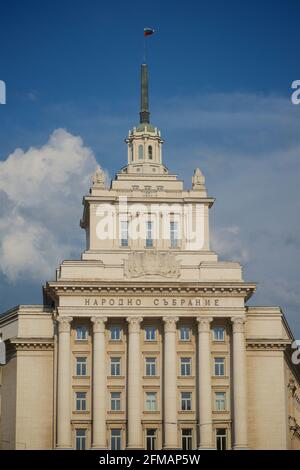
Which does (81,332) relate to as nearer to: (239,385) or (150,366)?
(150,366)

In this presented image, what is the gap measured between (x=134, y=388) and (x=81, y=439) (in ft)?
20.0

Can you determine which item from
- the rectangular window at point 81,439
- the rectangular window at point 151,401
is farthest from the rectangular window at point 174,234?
the rectangular window at point 81,439

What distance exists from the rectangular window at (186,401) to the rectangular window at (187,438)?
1853mm

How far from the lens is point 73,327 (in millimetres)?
136375

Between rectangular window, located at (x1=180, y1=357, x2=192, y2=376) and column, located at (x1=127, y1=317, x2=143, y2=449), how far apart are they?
Answer: 3.73 meters

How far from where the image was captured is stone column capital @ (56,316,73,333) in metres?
135

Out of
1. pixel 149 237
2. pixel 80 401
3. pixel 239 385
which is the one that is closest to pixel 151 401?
pixel 80 401

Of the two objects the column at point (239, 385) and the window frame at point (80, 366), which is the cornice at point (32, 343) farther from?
the column at point (239, 385)

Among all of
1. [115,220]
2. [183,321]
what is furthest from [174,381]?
[115,220]

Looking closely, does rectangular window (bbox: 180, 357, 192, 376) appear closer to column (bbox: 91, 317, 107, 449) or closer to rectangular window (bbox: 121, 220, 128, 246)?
column (bbox: 91, 317, 107, 449)

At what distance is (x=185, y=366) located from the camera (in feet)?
447

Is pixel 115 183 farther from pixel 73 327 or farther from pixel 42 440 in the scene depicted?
pixel 42 440
